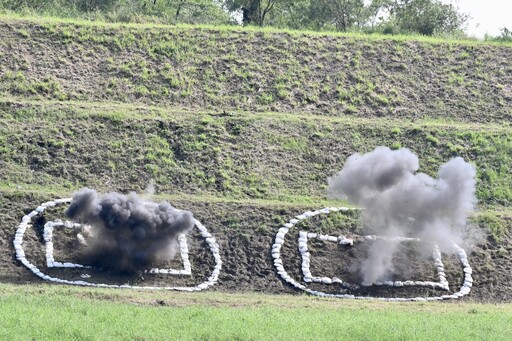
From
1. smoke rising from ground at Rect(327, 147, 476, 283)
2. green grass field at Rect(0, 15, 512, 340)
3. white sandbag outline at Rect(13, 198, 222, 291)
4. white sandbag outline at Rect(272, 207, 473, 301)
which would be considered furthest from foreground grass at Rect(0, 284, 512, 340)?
smoke rising from ground at Rect(327, 147, 476, 283)

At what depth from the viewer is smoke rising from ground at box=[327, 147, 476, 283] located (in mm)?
38125

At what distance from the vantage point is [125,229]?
35.5 meters

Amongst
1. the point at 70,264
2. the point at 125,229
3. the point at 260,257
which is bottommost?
the point at 70,264

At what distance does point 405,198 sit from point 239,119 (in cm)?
1059

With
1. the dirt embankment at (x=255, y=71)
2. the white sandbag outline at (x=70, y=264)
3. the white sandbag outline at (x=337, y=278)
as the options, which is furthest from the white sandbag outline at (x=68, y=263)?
the dirt embankment at (x=255, y=71)

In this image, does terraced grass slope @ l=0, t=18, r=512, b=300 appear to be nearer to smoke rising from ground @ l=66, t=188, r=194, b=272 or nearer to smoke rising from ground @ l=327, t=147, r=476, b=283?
smoke rising from ground @ l=327, t=147, r=476, b=283

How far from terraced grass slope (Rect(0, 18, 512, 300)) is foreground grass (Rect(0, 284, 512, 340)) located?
3.44 meters

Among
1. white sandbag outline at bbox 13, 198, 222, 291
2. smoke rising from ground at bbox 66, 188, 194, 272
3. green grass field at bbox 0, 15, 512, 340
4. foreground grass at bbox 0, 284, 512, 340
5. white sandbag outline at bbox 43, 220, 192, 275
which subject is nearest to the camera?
foreground grass at bbox 0, 284, 512, 340

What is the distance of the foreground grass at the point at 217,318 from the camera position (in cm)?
2586

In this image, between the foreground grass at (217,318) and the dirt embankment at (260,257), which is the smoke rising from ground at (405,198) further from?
the foreground grass at (217,318)

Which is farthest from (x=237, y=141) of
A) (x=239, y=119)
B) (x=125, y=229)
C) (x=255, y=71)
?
(x=125, y=229)

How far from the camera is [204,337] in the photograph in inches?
1018

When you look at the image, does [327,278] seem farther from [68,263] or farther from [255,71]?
[255,71]

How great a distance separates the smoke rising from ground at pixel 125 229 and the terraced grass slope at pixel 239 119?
1639mm
